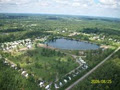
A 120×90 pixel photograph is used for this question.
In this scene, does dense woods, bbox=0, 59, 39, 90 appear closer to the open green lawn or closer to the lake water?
the open green lawn

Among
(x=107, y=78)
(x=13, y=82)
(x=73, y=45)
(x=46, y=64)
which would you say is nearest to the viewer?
(x=107, y=78)

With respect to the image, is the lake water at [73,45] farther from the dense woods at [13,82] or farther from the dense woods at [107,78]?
the dense woods at [13,82]

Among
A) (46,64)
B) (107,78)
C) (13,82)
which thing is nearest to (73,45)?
(46,64)

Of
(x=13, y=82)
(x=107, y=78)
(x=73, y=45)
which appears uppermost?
(x=107, y=78)

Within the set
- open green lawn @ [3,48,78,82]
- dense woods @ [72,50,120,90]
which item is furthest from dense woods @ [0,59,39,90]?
dense woods @ [72,50,120,90]

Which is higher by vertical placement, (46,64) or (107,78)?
(107,78)

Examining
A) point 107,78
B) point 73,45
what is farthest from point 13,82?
point 73,45

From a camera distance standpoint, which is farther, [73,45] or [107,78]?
[73,45]

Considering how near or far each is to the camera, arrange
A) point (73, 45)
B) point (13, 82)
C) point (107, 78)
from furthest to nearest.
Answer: point (73, 45) < point (13, 82) < point (107, 78)

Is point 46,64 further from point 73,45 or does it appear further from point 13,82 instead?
point 73,45

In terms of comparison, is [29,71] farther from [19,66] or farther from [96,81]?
[96,81]

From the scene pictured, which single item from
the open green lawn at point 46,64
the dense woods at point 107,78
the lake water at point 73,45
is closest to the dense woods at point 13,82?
the open green lawn at point 46,64

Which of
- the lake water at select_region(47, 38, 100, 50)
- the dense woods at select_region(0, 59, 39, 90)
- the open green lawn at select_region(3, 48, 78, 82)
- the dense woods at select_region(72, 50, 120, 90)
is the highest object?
the dense woods at select_region(72, 50, 120, 90)
